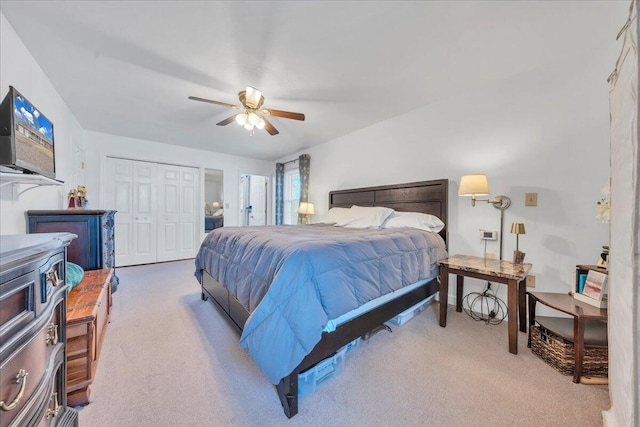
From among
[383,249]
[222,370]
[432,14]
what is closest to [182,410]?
[222,370]

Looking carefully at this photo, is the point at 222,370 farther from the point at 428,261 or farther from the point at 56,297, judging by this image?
the point at 428,261

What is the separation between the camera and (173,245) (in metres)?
4.86

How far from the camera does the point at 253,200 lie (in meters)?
6.77

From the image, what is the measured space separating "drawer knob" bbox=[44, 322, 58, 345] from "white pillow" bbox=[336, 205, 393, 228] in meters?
2.64

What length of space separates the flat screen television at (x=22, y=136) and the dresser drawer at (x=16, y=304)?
1.29 meters

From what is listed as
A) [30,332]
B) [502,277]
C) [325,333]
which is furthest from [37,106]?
[502,277]

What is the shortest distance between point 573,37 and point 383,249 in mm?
2207

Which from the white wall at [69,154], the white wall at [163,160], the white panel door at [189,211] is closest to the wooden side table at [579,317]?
the white wall at [69,154]

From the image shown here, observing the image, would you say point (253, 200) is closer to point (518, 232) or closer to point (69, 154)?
point (69, 154)

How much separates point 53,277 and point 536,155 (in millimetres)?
3400

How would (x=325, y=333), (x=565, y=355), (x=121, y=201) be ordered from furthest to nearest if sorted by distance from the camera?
(x=121, y=201), (x=565, y=355), (x=325, y=333)

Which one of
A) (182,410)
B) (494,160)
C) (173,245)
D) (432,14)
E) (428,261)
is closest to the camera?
(182,410)

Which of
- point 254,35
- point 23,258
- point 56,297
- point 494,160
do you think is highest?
point 254,35

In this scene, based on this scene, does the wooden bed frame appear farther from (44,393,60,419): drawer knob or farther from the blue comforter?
(44,393,60,419): drawer knob
